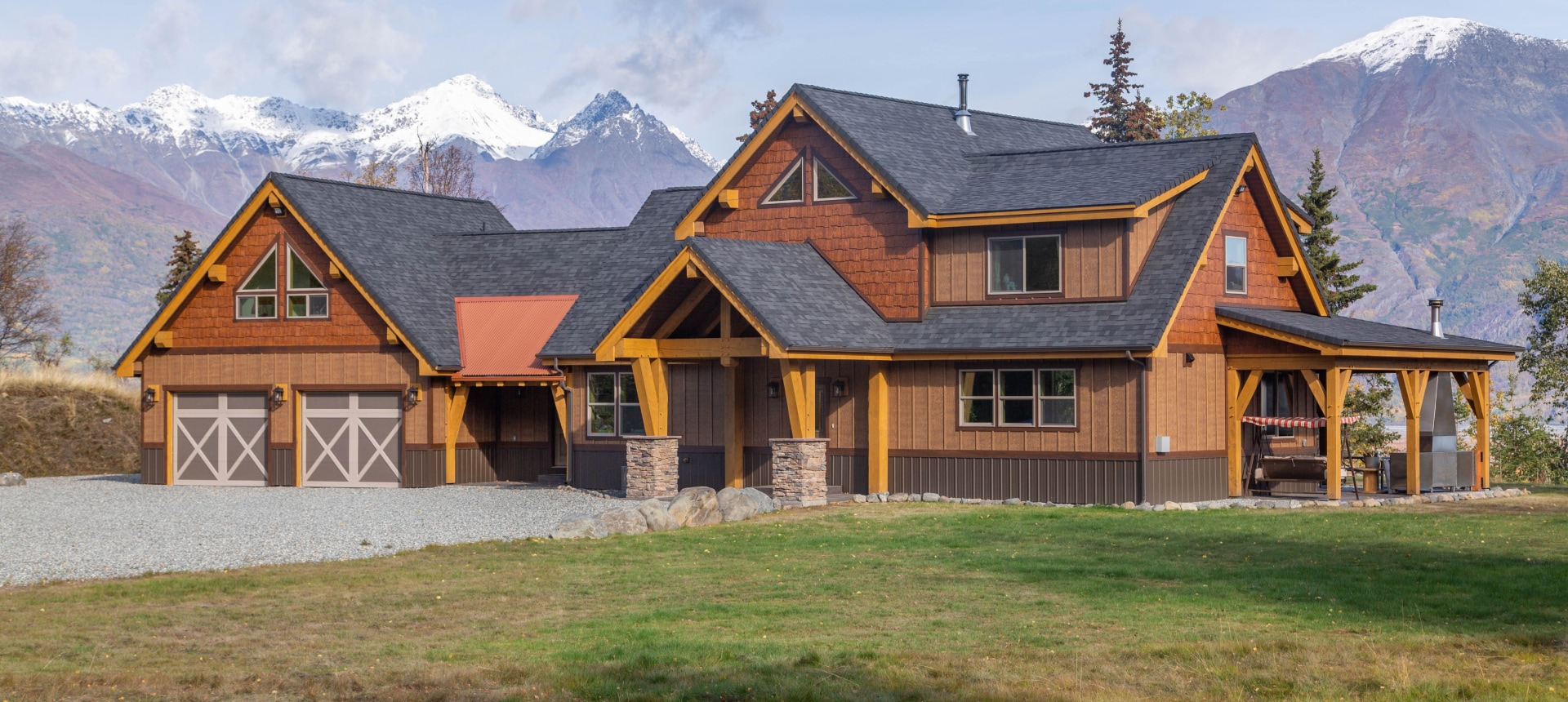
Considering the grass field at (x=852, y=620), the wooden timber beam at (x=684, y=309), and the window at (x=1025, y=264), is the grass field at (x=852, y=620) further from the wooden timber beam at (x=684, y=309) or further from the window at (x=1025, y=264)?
the wooden timber beam at (x=684, y=309)

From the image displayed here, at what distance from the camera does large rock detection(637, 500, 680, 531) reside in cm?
2362

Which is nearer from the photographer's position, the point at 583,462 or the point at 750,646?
the point at 750,646

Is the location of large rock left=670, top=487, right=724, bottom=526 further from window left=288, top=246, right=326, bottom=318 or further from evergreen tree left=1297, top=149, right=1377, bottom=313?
evergreen tree left=1297, top=149, right=1377, bottom=313

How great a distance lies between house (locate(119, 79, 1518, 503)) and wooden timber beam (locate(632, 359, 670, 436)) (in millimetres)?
64

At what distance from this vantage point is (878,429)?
94.7ft

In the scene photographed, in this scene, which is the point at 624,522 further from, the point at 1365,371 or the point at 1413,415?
the point at 1413,415

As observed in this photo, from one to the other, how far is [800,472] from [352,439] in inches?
445

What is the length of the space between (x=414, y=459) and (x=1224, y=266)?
633 inches

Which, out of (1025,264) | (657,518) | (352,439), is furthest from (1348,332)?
(352,439)

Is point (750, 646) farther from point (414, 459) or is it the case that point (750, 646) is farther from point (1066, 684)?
point (414, 459)

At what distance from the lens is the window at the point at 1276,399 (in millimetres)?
31078

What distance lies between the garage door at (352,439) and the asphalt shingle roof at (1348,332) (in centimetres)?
1639

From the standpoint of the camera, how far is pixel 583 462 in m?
32.5

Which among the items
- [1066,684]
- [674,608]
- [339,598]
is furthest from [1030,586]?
[339,598]
